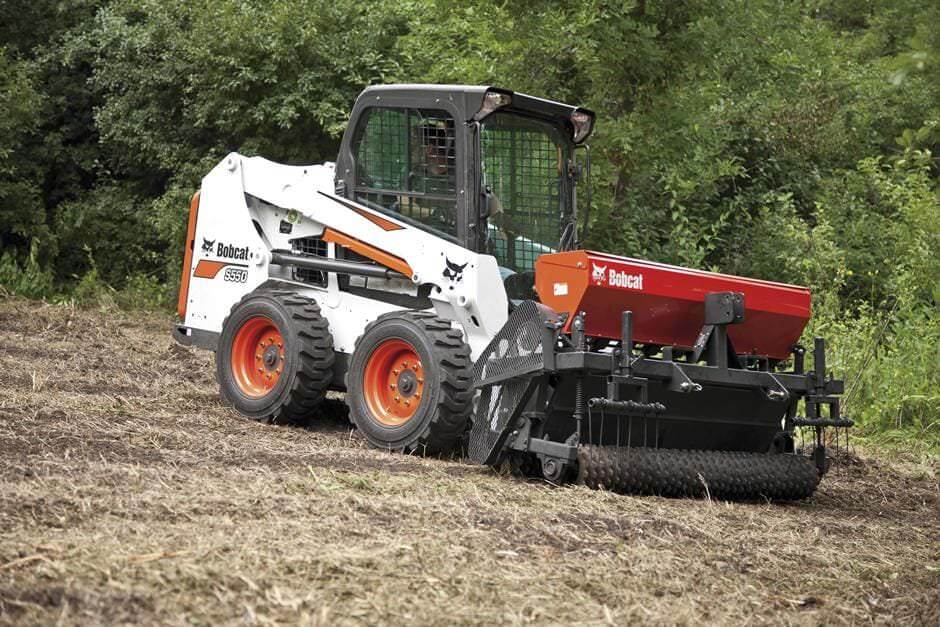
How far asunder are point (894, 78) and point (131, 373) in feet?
25.2

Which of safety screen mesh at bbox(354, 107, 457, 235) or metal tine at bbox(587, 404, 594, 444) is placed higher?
safety screen mesh at bbox(354, 107, 457, 235)

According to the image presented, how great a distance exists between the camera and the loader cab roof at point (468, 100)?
24.9 ft

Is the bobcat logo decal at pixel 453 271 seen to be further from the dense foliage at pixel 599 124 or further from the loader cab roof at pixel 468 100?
the dense foliage at pixel 599 124

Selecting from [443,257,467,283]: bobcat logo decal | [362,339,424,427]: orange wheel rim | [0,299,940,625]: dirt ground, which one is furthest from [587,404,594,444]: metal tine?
[443,257,467,283]: bobcat logo decal

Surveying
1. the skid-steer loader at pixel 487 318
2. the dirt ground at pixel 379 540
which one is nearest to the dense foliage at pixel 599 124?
the skid-steer loader at pixel 487 318

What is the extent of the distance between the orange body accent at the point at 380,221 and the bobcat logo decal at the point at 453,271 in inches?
21.2

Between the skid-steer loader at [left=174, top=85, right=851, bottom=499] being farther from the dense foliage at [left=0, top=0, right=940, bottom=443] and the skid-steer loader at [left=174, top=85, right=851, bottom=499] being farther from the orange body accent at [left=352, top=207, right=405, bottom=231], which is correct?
the dense foliage at [left=0, top=0, right=940, bottom=443]

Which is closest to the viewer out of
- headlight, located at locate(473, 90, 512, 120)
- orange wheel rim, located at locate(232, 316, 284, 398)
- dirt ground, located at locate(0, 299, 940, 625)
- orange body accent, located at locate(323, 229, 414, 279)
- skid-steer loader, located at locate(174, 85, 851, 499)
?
dirt ground, located at locate(0, 299, 940, 625)

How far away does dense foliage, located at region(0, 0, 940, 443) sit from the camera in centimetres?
1174

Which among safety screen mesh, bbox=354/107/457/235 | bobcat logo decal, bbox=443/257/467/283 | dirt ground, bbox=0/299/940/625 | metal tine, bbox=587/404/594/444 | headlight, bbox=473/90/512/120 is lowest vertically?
dirt ground, bbox=0/299/940/625

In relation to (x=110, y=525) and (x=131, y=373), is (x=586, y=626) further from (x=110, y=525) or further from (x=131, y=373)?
(x=131, y=373)

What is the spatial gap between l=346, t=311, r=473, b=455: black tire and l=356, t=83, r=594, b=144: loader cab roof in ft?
4.28

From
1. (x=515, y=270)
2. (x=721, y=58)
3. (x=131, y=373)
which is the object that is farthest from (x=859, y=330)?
(x=131, y=373)

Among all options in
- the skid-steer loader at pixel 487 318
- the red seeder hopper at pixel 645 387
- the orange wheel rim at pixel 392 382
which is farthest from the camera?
the orange wheel rim at pixel 392 382
